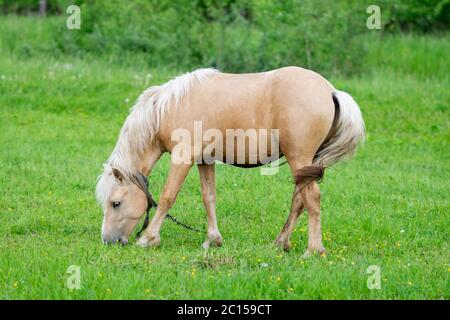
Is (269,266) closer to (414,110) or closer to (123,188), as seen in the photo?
(123,188)

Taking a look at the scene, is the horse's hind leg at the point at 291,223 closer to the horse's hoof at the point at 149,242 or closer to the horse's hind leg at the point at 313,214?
the horse's hind leg at the point at 313,214

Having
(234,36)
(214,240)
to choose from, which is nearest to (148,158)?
(214,240)

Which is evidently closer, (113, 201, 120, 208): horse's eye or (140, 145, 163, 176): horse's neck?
(113, 201, 120, 208): horse's eye

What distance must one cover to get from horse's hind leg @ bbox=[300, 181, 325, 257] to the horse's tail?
8 centimetres

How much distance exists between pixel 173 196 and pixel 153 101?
0.93m

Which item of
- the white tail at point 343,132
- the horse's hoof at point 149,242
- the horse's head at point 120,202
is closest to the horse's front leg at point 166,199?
the horse's hoof at point 149,242

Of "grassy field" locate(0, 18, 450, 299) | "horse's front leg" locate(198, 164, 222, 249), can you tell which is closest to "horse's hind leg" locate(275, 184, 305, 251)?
"grassy field" locate(0, 18, 450, 299)

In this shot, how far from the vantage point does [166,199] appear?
23.8 feet

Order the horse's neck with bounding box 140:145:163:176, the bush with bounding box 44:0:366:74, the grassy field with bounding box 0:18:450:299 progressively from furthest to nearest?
the bush with bounding box 44:0:366:74, the horse's neck with bounding box 140:145:163:176, the grassy field with bounding box 0:18:450:299

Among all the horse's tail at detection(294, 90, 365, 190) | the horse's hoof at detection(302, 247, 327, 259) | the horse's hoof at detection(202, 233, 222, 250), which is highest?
the horse's tail at detection(294, 90, 365, 190)

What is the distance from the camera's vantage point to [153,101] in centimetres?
739

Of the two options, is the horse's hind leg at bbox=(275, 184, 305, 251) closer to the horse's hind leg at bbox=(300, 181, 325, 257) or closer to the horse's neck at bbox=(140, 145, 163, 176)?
the horse's hind leg at bbox=(300, 181, 325, 257)

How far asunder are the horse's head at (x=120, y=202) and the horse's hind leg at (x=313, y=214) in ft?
4.97

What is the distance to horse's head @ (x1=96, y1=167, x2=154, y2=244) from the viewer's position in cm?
727
